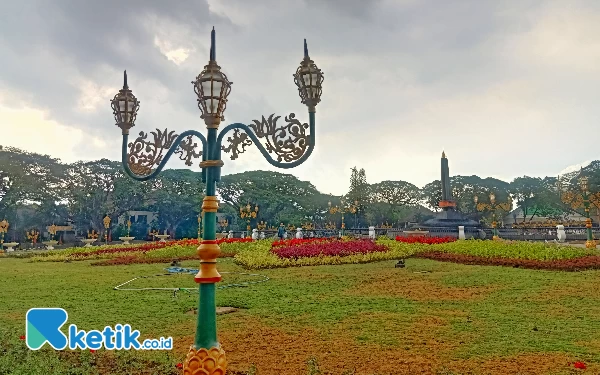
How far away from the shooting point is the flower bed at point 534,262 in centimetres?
1252

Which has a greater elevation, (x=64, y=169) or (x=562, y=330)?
(x=64, y=169)

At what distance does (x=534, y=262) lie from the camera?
43.9ft

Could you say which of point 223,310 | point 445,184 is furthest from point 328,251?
point 445,184

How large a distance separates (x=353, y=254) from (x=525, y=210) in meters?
49.8

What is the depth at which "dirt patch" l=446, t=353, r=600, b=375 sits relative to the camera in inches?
181

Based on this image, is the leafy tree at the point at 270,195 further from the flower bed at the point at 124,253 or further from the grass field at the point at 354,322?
the grass field at the point at 354,322

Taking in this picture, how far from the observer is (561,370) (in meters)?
4.62

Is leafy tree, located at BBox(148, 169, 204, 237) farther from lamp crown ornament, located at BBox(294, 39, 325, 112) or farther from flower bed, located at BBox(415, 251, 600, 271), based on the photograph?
lamp crown ornament, located at BBox(294, 39, 325, 112)

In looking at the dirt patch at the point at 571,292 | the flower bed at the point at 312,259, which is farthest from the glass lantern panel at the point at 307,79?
the flower bed at the point at 312,259

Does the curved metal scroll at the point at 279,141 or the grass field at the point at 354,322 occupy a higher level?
the curved metal scroll at the point at 279,141

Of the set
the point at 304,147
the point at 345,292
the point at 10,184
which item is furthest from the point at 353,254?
the point at 10,184

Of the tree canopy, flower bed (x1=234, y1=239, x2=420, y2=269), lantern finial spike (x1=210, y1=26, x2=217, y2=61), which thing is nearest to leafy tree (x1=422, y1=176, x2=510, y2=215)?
the tree canopy

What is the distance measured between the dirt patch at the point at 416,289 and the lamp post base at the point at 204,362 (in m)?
5.68

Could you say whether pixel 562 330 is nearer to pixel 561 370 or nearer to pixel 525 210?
pixel 561 370
